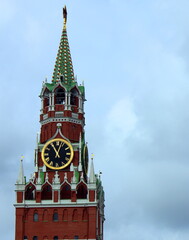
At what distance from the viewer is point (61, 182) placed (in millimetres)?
151250

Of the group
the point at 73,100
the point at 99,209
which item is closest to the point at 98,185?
the point at 99,209

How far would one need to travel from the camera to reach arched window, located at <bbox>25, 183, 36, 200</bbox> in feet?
496

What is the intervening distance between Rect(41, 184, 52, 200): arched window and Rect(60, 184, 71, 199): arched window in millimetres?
1666

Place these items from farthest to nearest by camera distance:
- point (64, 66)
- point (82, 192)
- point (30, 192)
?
1. point (64, 66)
2. point (30, 192)
3. point (82, 192)

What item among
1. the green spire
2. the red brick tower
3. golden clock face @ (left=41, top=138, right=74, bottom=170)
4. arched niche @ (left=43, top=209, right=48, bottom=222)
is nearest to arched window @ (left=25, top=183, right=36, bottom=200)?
the red brick tower

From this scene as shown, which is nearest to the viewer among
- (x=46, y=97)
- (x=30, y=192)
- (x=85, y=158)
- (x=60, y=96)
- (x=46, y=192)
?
(x=46, y=192)

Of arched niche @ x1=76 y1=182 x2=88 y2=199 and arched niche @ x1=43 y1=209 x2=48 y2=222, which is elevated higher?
arched niche @ x1=76 y1=182 x2=88 y2=199

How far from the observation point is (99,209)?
504 feet

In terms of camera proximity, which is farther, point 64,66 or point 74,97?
point 64,66

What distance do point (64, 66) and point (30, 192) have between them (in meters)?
20.0

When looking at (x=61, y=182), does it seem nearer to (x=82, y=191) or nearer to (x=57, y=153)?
(x=82, y=191)

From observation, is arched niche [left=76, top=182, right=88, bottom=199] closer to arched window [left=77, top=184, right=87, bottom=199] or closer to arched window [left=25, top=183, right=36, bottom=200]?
arched window [left=77, top=184, right=87, bottom=199]

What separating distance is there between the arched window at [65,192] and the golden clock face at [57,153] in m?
3.01

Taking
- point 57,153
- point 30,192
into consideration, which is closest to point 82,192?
point 57,153
